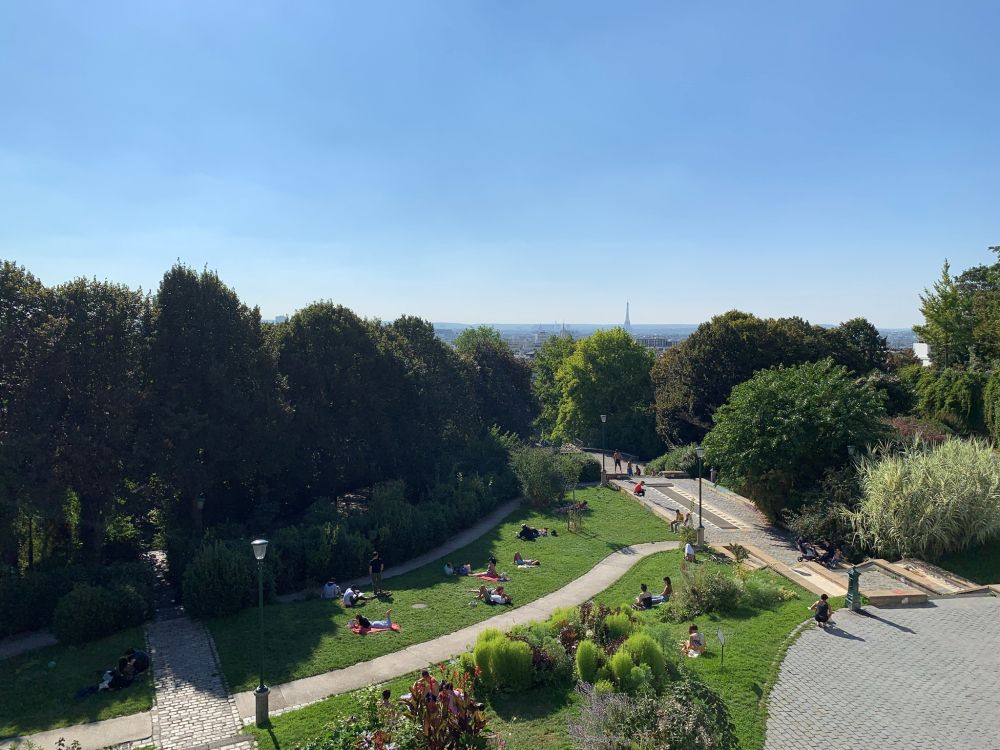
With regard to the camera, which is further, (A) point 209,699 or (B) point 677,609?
(B) point 677,609

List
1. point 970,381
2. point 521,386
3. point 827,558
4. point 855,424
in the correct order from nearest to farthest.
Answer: point 827,558 → point 855,424 → point 970,381 → point 521,386

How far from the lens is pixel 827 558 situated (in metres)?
18.8

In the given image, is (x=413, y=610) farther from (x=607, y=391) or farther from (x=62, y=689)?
(x=607, y=391)

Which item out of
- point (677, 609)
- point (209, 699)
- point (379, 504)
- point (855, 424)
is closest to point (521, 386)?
→ point (379, 504)

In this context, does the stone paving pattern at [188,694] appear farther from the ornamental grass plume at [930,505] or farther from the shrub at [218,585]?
the ornamental grass plume at [930,505]

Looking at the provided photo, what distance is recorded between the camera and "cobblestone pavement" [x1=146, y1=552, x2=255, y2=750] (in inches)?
426

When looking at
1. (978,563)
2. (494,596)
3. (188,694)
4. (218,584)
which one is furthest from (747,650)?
(218,584)

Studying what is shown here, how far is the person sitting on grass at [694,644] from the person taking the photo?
1244 centimetres

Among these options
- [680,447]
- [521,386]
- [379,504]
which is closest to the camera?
[379,504]

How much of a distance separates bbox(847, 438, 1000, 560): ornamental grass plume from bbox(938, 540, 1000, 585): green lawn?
20cm

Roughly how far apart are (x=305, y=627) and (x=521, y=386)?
3677cm

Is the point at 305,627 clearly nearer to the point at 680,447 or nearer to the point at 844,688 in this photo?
the point at 844,688

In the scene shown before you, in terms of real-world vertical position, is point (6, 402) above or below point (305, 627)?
above

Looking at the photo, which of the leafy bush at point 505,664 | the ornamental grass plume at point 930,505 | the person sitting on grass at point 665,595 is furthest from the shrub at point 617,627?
the ornamental grass plume at point 930,505
